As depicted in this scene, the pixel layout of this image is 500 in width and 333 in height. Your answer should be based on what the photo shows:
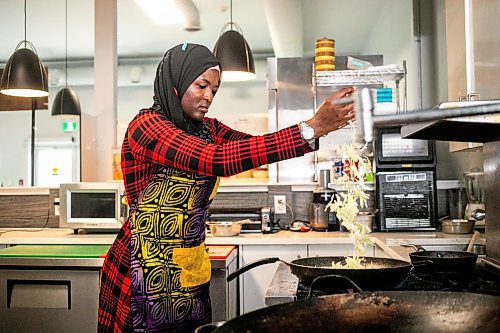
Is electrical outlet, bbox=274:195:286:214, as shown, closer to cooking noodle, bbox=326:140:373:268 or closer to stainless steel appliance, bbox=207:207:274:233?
stainless steel appliance, bbox=207:207:274:233

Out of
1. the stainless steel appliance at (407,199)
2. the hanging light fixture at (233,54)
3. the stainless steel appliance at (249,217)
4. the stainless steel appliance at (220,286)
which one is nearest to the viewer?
the stainless steel appliance at (220,286)

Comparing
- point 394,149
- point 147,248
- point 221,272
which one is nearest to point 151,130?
point 147,248

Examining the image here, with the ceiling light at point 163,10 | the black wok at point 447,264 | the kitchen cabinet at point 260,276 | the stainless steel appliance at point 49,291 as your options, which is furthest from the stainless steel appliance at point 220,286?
the ceiling light at point 163,10

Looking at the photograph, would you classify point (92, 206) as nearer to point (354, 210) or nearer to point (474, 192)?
point (354, 210)

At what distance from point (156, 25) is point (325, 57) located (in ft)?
10.9

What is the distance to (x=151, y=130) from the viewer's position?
169 centimetres

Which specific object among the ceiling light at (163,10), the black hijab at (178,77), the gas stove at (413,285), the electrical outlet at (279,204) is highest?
the ceiling light at (163,10)

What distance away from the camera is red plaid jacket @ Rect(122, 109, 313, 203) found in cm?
153

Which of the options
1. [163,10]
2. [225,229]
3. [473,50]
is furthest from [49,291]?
[163,10]

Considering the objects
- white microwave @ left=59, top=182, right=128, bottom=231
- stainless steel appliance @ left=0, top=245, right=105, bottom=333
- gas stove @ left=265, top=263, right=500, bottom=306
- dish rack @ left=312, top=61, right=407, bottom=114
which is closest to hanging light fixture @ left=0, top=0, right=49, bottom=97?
white microwave @ left=59, top=182, right=128, bottom=231

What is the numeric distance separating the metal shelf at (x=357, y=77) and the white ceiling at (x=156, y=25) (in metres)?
1.54

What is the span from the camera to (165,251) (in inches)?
70.5

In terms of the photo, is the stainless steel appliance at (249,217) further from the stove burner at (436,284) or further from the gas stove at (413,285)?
the stove burner at (436,284)

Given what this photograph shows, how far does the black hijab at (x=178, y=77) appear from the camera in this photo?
5.90ft
